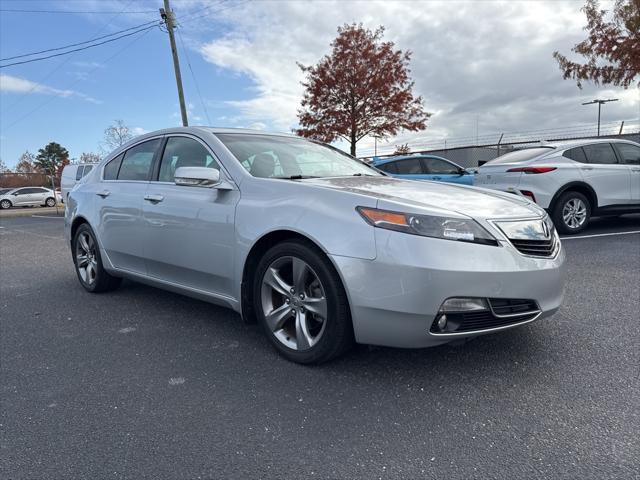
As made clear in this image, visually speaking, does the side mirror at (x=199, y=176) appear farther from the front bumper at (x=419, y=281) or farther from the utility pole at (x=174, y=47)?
the utility pole at (x=174, y=47)

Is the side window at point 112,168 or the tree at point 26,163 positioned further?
the tree at point 26,163

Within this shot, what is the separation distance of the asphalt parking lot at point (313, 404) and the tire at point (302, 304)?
16 centimetres

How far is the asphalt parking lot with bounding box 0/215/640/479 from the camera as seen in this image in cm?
192

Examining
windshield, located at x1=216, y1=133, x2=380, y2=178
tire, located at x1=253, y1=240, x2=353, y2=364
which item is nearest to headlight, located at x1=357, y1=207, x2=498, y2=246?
tire, located at x1=253, y1=240, x2=353, y2=364

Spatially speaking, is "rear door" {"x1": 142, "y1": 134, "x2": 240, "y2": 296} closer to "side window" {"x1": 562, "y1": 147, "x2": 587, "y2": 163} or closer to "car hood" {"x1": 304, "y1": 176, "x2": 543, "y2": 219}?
"car hood" {"x1": 304, "y1": 176, "x2": 543, "y2": 219}

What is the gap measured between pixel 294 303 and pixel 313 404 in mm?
654

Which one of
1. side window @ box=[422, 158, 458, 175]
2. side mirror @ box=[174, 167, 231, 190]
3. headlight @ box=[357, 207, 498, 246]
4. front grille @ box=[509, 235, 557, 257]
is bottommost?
front grille @ box=[509, 235, 557, 257]

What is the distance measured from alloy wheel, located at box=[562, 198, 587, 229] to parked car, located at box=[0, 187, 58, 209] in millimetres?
32891

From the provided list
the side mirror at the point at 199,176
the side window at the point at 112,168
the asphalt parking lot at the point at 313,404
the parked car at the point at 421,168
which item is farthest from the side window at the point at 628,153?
the side window at the point at 112,168

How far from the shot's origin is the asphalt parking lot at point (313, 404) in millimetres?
1925

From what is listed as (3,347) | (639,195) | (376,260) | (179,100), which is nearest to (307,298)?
(376,260)

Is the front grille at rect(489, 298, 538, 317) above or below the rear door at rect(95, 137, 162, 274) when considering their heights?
below

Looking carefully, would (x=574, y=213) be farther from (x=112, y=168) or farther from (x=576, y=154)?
(x=112, y=168)

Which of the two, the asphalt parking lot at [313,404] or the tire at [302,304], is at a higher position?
the tire at [302,304]
